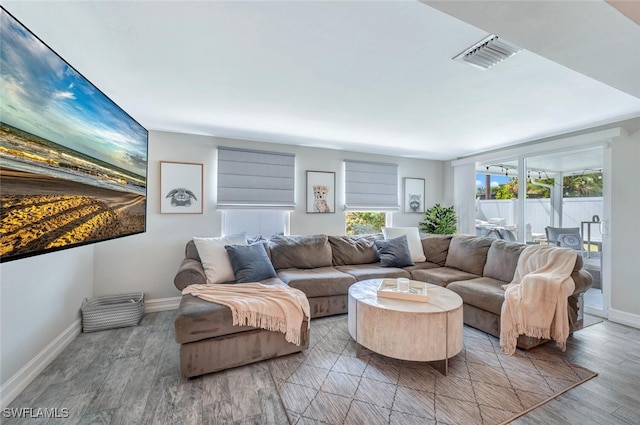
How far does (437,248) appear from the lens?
4.02 m

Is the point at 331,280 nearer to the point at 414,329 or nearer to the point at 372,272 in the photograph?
the point at 372,272

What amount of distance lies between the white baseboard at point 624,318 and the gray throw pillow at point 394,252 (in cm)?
224

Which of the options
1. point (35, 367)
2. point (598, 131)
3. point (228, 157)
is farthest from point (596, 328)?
point (35, 367)

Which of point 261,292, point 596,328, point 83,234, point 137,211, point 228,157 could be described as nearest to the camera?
point 83,234

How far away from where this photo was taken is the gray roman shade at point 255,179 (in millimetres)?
3621

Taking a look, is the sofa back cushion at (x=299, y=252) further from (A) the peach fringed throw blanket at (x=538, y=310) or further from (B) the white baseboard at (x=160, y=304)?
(A) the peach fringed throw blanket at (x=538, y=310)

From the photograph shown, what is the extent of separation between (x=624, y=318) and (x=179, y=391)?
453 cm

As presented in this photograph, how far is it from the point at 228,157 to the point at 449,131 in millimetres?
2988

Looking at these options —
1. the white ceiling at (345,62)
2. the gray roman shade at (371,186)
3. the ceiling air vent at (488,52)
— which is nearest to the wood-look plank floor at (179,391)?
the white ceiling at (345,62)

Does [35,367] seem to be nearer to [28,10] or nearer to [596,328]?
[28,10]

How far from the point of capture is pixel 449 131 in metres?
3.40

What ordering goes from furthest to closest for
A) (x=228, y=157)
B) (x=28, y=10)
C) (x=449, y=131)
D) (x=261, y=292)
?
1. (x=228, y=157)
2. (x=449, y=131)
3. (x=261, y=292)
4. (x=28, y=10)

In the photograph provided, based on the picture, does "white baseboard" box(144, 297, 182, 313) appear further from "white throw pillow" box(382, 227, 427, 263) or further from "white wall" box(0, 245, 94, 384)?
"white throw pillow" box(382, 227, 427, 263)

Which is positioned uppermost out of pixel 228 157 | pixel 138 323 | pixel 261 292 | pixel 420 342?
pixel 228 157
